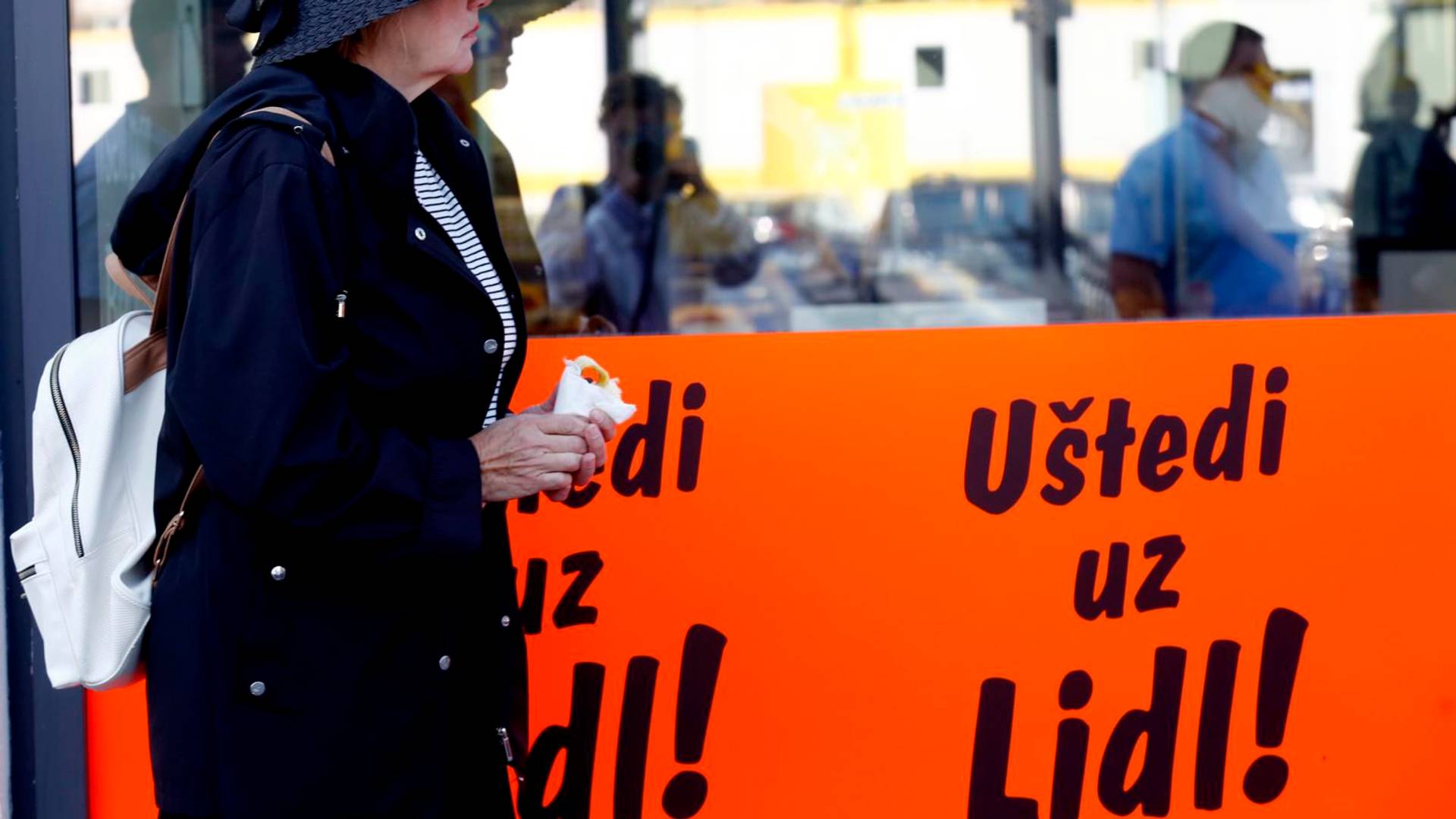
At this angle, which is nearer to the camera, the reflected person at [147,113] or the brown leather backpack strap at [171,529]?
the brown leather backpack strap at [171,529]

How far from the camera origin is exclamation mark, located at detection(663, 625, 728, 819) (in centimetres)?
230

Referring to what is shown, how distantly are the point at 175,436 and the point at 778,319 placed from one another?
1.79m

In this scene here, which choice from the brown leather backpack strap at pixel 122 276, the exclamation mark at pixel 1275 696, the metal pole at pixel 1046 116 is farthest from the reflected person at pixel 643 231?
the brown leather backpack strap at pixel 122 276

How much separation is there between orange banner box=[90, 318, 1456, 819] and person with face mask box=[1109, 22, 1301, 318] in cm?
73

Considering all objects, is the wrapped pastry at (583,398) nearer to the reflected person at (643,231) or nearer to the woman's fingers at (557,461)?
the woman's fingers at (557,461)

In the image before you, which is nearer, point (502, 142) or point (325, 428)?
point (325, 428)

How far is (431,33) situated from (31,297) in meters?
1.20

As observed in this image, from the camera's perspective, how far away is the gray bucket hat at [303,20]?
1461mm

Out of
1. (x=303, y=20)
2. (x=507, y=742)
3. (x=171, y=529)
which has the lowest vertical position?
(x=507, y=742)

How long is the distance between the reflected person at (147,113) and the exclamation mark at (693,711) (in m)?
1.07

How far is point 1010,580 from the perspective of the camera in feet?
7.51

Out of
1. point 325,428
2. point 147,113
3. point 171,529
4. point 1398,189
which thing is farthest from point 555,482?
point 1398,189

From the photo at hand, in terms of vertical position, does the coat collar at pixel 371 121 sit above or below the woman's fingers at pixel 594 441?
above

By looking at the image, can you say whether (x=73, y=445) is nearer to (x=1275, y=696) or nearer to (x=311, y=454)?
(x=311, y=454)
